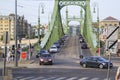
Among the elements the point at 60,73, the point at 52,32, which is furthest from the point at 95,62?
the point at 52,32

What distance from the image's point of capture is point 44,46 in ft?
299

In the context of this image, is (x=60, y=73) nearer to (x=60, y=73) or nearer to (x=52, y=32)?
(x=60, y=73)

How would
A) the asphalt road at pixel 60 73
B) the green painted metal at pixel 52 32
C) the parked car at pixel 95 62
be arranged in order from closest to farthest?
1. the asphalt road at pixel 60 73
2. the parked car at pixel 95 62
3. the green painted metal at pixel 52 32

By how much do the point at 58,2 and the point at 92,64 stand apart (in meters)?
78.3

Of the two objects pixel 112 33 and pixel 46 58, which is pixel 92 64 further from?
pixel 112 33

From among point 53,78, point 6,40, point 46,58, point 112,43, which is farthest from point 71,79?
point 46,58

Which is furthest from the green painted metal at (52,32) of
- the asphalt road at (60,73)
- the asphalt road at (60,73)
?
the asphalt road at (60,73)

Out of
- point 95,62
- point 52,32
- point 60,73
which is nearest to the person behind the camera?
point 60,73

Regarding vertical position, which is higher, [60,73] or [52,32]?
[52,32]

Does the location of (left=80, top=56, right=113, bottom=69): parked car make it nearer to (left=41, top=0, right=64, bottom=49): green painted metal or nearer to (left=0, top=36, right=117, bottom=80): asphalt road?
(left=0, top=36, right=117, bottom=80): asphalt road

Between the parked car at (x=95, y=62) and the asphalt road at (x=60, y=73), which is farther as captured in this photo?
the parked car at (x=95, y=62)

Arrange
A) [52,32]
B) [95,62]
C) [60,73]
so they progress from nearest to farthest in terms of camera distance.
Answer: [60,73]
[95,62]
[52,32]

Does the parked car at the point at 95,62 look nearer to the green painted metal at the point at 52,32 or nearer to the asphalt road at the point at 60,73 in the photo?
the asphalt road at the point at 60,73

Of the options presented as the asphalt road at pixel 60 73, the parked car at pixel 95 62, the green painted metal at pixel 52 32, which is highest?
the green painted metal at pixel 52 32
